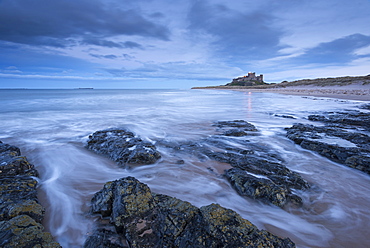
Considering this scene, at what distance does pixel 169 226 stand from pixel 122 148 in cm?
329

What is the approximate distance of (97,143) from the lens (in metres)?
5.62

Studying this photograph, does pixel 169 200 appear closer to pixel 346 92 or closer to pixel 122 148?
pixel 122 148

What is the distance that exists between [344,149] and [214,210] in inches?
169

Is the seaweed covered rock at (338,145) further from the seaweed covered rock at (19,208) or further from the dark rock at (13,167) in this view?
the dark rock at (13,167)

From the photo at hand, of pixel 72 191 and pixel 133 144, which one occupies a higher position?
pixel 133 144

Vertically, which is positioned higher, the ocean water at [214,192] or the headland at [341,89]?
the headland at [341,89]

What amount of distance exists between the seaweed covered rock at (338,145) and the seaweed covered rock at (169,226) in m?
3.46

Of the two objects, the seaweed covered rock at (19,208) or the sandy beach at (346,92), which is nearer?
the seaweed covered rock at (19,208)

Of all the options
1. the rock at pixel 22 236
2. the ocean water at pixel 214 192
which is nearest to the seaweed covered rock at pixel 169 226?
the rock at pixel 22 236

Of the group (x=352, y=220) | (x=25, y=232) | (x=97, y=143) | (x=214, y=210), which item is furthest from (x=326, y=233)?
(x=97, y=143)

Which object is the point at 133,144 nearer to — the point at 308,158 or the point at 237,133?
the point at 237,133

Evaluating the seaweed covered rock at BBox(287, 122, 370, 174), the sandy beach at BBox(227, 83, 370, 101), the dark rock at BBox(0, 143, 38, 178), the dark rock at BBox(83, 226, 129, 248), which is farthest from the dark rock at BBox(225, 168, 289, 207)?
the sandy beach at BBox(227, 83, 370, 101)

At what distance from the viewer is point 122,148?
16.1ft

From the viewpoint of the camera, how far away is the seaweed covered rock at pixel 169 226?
1.80 m
